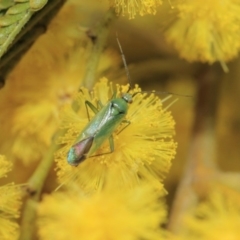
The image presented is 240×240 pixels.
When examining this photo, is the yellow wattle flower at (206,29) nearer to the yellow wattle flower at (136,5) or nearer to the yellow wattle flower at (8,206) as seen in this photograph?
the yellow wattle flower at (136,5)

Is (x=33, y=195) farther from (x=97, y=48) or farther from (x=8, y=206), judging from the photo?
(x=97, y=48)

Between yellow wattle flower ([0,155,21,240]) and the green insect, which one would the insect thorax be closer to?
the green insect

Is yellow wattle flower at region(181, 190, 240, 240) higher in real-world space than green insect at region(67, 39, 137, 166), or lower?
lower

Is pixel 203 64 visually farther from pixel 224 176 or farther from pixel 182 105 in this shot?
pixel 224 176

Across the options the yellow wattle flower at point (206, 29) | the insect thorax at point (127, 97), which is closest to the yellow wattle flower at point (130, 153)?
the insect thorax at point (127, 97)

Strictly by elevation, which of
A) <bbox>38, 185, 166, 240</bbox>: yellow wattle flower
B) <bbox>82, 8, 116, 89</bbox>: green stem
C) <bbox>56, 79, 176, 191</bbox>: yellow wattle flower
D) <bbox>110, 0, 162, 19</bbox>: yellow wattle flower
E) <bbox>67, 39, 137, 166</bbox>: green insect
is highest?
<bbox>110, 0, 162, 19</bbox>: yellow wattle flower

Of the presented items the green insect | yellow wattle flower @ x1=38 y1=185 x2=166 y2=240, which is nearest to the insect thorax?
the green insect
